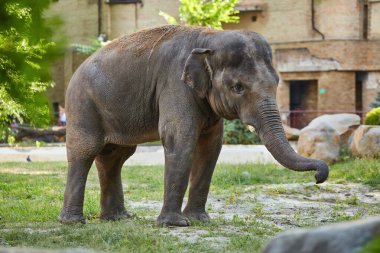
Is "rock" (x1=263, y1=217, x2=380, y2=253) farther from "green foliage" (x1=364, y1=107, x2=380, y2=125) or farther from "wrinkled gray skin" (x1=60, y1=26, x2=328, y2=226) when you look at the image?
"green foliage" (x1=364, y1=107, x2=380, y2=125)

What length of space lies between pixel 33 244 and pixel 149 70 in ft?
8.47

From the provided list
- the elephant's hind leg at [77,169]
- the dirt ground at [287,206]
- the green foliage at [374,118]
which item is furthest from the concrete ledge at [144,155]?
the elephant's hind leg at [77,169]

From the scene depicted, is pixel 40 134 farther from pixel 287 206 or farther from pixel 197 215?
pixel 197 215

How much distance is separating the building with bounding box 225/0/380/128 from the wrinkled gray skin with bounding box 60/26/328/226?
24.9 meters

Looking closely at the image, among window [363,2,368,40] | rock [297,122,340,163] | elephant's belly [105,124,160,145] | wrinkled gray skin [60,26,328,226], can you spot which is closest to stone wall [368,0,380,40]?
window [363,2,368,40]

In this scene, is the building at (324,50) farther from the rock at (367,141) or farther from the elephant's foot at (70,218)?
the elephant's foot at (70,218)

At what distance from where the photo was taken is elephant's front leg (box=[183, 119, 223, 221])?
8.74m

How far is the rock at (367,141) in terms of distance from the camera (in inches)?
627

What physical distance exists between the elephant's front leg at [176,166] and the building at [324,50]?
1007 inches

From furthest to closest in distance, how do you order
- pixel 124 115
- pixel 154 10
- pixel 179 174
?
1. pixel 154 10
2. pixel 124 115
3. pixel 179 174

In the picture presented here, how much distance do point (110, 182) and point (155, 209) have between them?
1.37 metres

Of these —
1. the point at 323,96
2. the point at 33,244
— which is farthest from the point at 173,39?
the point at 323,96

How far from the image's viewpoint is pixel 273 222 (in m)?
8.81

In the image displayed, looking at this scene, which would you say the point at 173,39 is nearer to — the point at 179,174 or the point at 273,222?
the point at 179,174
